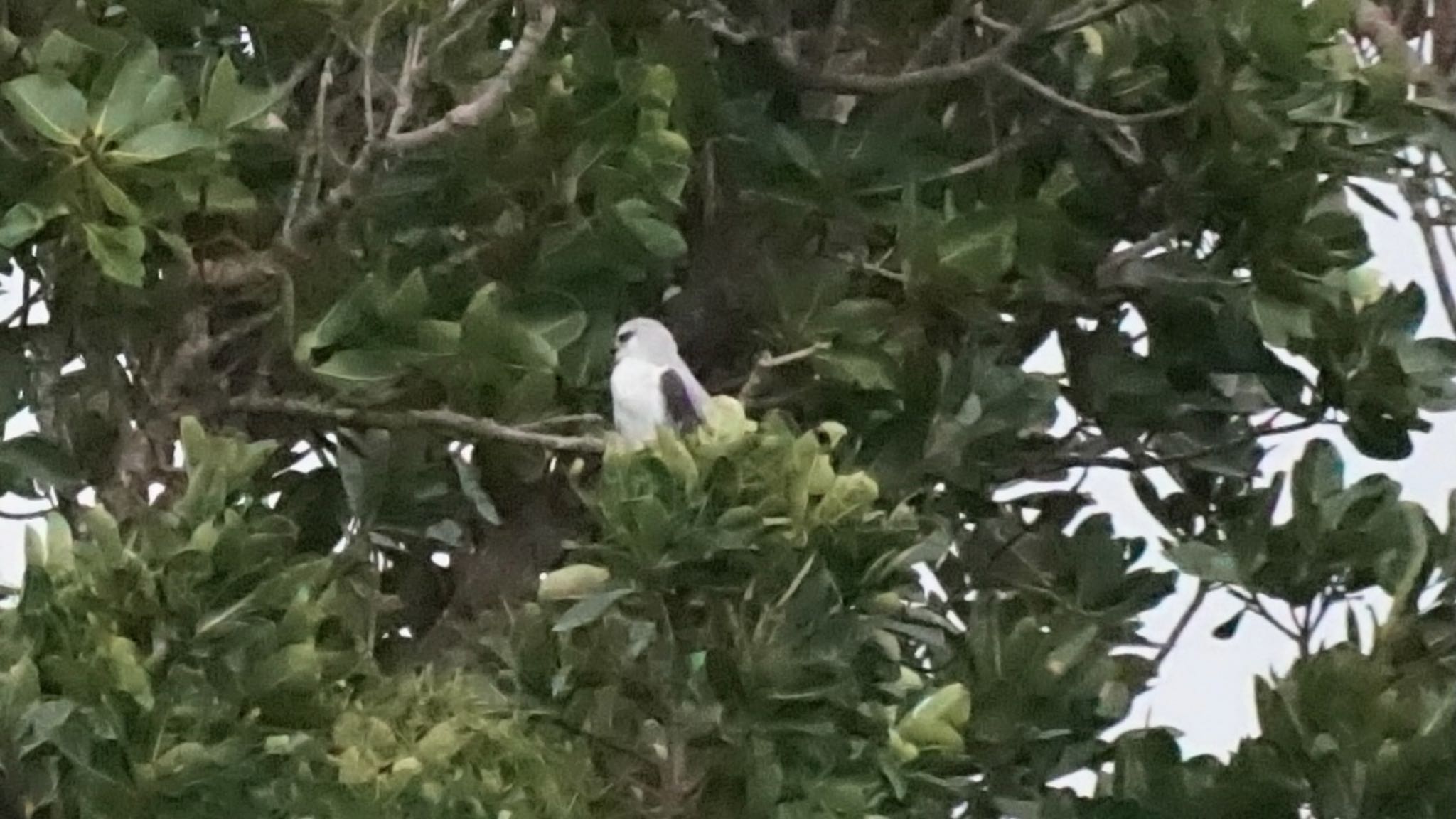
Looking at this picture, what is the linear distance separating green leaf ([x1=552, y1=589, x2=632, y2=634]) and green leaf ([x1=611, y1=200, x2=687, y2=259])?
189 mm

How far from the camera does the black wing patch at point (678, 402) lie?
1083 millimetres

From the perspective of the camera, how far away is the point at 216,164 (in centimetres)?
93

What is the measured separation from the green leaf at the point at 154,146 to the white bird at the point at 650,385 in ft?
0.88

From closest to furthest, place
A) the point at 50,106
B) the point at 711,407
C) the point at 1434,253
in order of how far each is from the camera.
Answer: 1. the point at 50,106
2. the point at 711,407
3. the point at 1434,253

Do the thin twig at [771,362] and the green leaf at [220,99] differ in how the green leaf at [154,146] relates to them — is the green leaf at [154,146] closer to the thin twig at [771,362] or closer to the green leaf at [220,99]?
the green leaf at [220,99]

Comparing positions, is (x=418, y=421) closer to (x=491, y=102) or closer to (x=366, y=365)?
(x=366, y=365)

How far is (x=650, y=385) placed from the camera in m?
1.10

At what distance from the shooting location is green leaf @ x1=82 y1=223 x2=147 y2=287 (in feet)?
2.90

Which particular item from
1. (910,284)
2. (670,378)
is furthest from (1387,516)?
(670,378)

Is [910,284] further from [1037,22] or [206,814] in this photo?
[206,814]

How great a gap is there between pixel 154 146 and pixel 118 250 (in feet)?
0.16

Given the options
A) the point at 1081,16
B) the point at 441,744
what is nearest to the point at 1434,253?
the point at 1081,16

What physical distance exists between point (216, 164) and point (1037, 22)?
399mm

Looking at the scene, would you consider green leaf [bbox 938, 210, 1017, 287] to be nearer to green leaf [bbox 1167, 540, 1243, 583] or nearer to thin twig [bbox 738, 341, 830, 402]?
thin twig [bbox 738, 341, 830, 402]
